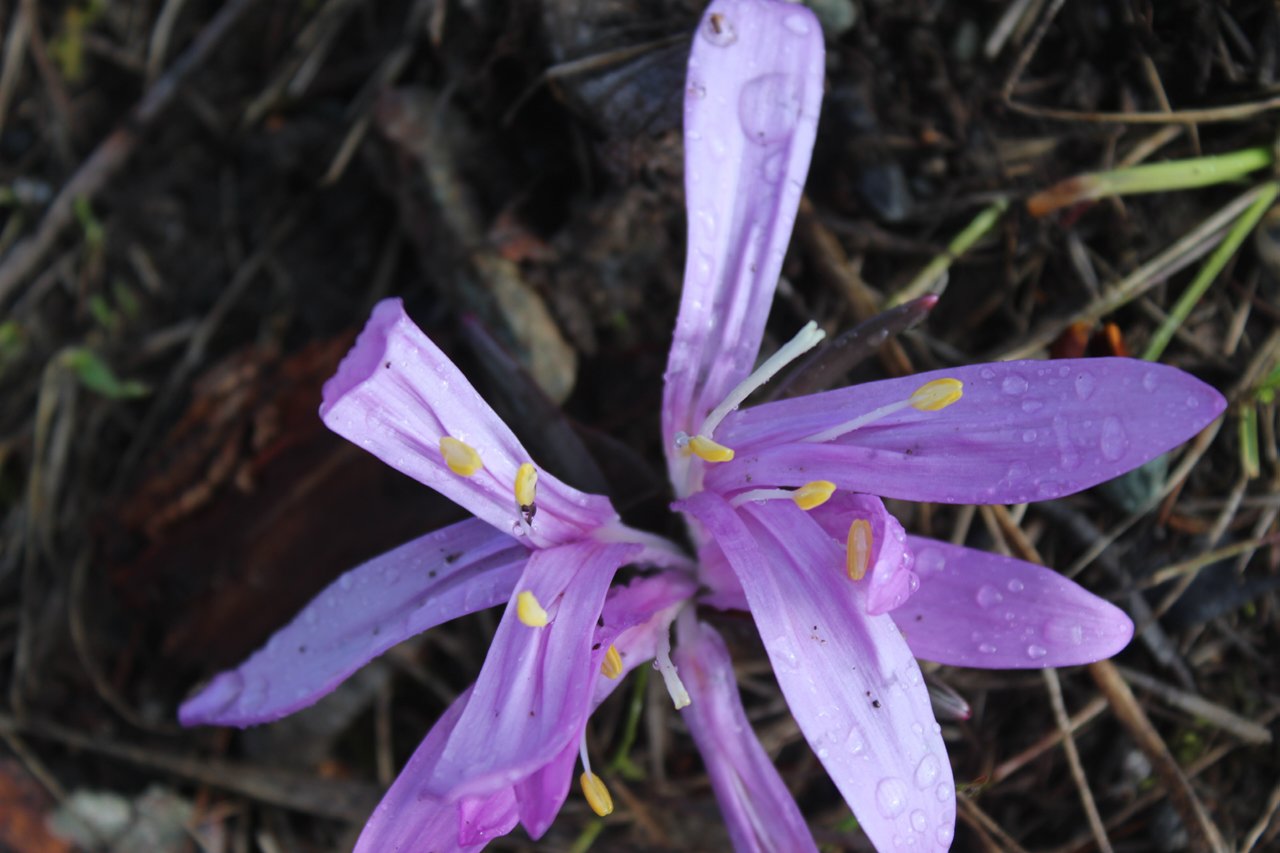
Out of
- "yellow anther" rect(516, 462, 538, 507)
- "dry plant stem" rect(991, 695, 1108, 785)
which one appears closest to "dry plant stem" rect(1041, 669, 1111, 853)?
"dry plant stem" rect(991, 695, 1108, 785)

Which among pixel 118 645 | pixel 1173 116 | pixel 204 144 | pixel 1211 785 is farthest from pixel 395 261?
pixel 1211 785

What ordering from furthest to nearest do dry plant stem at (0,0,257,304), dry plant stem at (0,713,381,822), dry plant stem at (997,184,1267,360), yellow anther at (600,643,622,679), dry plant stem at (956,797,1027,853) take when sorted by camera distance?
1. dry plant stem at (0,0,257,304)
2. dry plant stem at (0,713,381,822)
3. dry plant stem at (997,184,1267,360)
4. dry plant stem at (956,797,1027,853)
5. yellow anther at (600,643,622,679)

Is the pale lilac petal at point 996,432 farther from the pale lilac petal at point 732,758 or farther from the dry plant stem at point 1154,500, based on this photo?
the dry plant stem at point 1154,500

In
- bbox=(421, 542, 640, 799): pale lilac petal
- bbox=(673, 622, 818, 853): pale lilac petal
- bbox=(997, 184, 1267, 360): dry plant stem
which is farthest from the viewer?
bbox=(997, 184, 1267, 360): dry plant stem

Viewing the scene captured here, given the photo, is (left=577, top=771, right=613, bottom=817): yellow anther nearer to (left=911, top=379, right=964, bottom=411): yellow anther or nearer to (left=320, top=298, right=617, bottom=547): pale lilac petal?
(left=320, top=298, right=617, bottom=547): pale lilac petal

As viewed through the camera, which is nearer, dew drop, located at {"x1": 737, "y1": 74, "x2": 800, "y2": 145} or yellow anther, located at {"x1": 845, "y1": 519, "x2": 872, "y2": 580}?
yellow anther, located at {"x1": 845, "y1": 519, "x2": 872, "y2": 580}

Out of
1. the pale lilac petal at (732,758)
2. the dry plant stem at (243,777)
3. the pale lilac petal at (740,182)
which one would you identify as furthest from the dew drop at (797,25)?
the dry plant stem at (243,777)

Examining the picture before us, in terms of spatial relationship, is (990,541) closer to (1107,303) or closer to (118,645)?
(1107,303)
